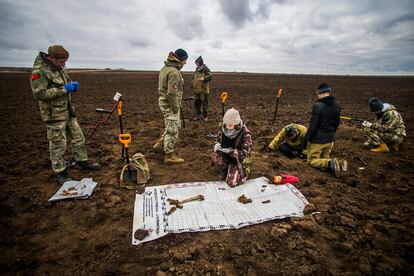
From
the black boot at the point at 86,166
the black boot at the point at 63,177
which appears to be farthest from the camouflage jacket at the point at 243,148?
the black boot at the point at 63,177

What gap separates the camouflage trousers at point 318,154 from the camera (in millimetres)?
4697

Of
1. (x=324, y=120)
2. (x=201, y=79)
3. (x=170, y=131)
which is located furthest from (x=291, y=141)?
(x=201, y=79)

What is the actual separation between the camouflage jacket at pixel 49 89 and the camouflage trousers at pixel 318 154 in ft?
16.1

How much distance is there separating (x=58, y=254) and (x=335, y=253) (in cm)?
318

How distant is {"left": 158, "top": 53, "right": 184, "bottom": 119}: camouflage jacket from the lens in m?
4.43

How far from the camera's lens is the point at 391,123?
18.1 feet

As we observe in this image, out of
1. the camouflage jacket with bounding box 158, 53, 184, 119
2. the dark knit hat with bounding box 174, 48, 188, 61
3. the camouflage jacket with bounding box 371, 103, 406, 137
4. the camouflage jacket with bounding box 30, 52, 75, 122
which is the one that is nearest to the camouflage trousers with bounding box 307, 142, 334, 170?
the camouflage jacket with bounding box 371, 103, 406, 137

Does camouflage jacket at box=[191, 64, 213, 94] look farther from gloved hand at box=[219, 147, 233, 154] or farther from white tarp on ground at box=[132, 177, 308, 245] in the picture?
white tarp on ground at box=[132, 177, 308, 245]

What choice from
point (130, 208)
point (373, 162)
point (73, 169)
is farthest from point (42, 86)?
point (373, 162)

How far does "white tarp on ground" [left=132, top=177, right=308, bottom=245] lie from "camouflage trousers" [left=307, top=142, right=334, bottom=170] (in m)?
1.31

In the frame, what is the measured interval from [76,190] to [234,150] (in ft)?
8.88

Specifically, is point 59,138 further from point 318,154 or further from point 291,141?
point 318,154

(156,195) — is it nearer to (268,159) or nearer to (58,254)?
(58,254)

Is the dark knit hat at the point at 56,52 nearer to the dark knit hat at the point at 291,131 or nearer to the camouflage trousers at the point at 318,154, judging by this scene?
the dark knit hat at the point at 291,131
